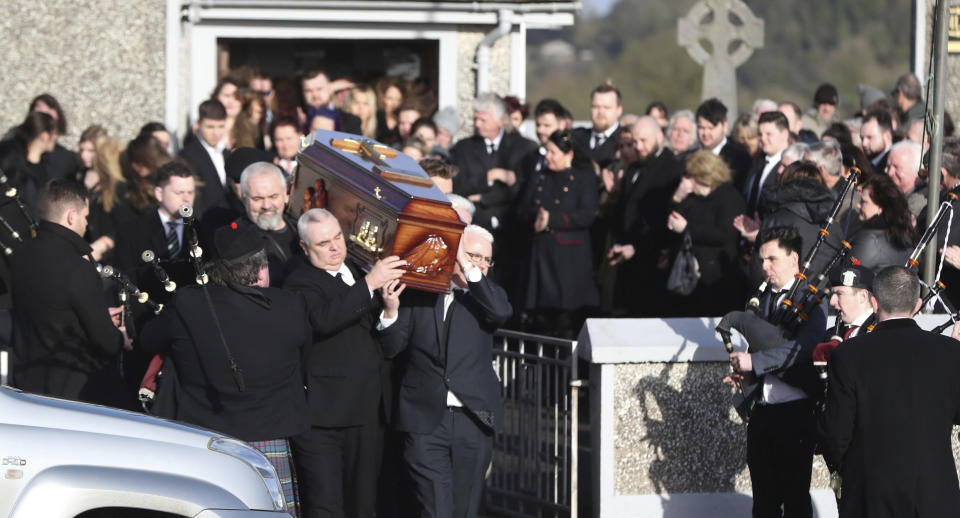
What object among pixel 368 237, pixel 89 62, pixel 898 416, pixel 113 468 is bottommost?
pixel 113 468

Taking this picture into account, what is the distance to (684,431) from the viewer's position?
27.9 ft

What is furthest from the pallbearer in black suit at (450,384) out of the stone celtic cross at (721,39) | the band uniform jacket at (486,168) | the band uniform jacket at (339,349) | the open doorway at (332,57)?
the stone celtic cross at (721,39)

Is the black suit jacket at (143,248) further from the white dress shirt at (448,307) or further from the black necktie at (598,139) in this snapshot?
the black necktie at (598,139)

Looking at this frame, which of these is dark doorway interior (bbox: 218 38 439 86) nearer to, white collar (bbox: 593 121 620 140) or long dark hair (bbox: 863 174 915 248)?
white collar (bbox: 593 121 620 140)

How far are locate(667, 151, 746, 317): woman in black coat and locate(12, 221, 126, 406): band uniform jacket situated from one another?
4.23m

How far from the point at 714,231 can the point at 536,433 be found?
2279 millimetres

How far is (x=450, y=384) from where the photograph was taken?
7578 mm

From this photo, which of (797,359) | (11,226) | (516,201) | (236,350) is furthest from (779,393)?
(11,226)

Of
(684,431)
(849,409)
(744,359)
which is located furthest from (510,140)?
(849,409)

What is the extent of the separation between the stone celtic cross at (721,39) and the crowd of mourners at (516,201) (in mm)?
4075

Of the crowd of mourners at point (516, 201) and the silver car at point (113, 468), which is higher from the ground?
the crowd of mourners at point (516, 201)

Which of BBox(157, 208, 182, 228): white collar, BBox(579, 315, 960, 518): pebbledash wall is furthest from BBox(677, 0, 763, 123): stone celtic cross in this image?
BBox(157, 208, 182, 228): white collar

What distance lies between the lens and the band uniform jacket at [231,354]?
6.78m

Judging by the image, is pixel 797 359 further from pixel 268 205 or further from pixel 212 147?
pixel 212 147
